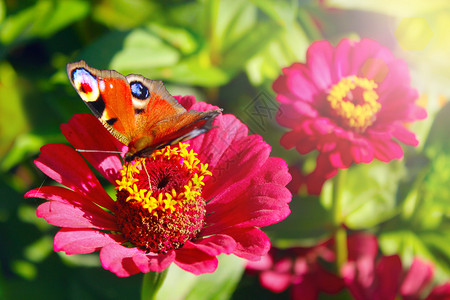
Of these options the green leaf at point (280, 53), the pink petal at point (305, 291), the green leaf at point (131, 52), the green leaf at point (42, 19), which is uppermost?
the green leaf at point (42, 19)

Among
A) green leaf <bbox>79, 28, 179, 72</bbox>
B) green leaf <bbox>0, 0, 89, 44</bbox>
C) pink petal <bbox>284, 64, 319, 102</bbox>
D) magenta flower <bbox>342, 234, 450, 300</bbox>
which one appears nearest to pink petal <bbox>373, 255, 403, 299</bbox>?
magenta flower <bbox>342, 234, 450, 300</bbox>

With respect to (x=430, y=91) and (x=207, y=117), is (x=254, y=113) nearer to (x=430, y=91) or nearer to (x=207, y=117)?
(x=207, y=117)

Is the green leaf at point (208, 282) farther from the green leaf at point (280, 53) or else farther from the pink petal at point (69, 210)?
the green leaf at point (280, 53)

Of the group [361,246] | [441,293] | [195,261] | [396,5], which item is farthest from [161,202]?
[396,5]

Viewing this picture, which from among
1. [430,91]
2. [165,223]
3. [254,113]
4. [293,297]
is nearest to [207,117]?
[165,223]

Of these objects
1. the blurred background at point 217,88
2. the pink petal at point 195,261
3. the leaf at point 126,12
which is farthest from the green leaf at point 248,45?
the pink petal at point 195,261
